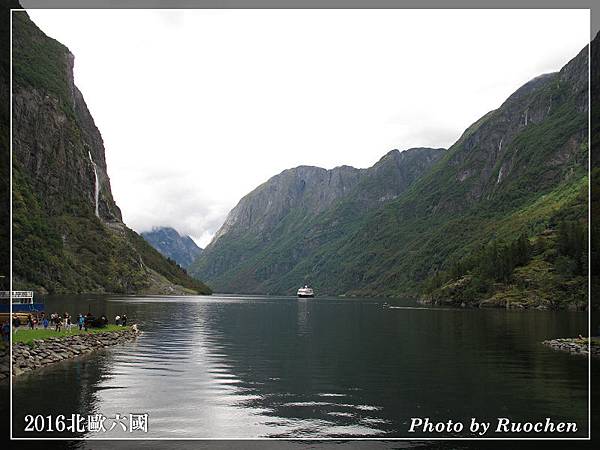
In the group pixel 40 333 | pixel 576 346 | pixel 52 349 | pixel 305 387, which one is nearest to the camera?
pixel 305 387

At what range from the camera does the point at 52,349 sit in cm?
6012

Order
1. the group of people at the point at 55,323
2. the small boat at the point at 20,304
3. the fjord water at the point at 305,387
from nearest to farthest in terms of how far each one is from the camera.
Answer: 1. the fjord water at the point at 305,387
2. the group of people at the point at 55,323
3. the small boat at the point at 20,304

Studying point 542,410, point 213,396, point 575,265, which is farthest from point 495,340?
point 575,265

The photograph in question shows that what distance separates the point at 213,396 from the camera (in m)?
40.2

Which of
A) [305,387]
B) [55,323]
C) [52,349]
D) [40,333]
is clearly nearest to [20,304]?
[55,323]

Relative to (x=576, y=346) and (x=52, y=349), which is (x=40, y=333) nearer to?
(x=52, y=349)

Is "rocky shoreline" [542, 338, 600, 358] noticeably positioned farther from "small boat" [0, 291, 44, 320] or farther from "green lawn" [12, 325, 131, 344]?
"small boat" [0, 291, 44, 320]

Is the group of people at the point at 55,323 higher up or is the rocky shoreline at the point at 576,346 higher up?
the group of people at the point at 55,323

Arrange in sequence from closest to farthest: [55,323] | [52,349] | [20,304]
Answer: [52,349] → [55,323] → [20,304]

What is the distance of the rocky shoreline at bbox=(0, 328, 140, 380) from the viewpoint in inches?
1895

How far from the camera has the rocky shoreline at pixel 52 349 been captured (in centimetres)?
4812

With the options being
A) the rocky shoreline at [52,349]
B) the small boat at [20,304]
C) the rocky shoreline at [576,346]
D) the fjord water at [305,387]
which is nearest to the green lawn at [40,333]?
the rocky shoreline at [52,349]

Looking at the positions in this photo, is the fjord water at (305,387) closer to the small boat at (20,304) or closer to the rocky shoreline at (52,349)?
the rocky shoreline at (52,349)

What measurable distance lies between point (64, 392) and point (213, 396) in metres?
10.7
